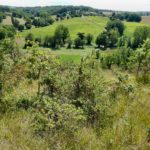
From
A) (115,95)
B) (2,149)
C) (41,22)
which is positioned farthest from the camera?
(41,22)

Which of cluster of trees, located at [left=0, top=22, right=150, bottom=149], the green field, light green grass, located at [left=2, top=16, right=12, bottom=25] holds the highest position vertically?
cluster of trees, located at [left=0, top=22, right=150, bottom=149]

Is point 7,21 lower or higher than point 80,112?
lower

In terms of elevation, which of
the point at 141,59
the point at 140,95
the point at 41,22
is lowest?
the point at 41,22

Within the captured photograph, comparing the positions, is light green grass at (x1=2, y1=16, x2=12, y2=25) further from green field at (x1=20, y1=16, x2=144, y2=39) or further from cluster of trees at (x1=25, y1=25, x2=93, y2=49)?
cluster of trees at (x1=25, y1=25, x2=93, y2=49)

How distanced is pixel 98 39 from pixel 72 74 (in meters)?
127

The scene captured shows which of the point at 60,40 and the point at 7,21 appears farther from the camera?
the point at 7,21

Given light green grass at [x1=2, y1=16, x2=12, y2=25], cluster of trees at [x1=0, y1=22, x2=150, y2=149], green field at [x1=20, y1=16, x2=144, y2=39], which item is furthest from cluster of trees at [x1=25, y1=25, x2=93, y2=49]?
cluster of trees at [x1=0, y1=22, x2=150, y2=149]

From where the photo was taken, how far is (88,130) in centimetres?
514

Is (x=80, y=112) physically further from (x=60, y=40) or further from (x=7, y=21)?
(x=7, y=21)

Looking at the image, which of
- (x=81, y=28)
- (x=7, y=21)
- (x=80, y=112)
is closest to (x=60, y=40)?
(x=81, y=28)

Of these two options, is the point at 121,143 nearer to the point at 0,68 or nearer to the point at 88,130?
the point at 88,130

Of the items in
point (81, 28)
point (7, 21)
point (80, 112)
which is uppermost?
point (80, 112)

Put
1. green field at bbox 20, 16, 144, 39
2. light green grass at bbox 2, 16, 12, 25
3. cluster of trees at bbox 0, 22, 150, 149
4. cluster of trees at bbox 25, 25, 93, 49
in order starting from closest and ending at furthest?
cluster of trees at bbox 0, 22, 150, 149 → cluster of trees at bbox 25, 25, 93, 49 → green field at bbox 20, 16, 144, 39 → light green grass at bbox 2, 16, 12, 25

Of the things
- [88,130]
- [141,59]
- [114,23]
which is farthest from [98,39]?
[88,130]
